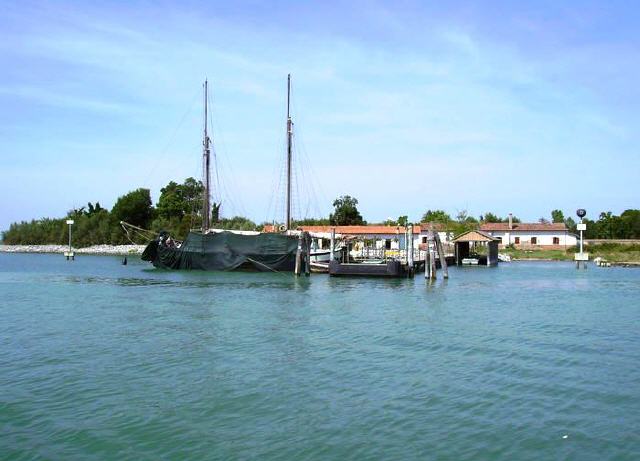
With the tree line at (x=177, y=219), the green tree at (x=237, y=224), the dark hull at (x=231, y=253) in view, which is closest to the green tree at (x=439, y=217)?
the tree line at (x=177, y=219)

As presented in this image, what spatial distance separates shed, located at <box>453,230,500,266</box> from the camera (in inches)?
2603

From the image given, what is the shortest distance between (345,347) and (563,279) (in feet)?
110

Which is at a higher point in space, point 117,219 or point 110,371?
point 117,219

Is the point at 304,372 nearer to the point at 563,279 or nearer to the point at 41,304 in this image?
the point at 41,304

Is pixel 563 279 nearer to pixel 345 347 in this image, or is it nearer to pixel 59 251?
pixel 345 347

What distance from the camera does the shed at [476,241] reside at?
66.1m

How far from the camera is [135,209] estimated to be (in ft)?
387

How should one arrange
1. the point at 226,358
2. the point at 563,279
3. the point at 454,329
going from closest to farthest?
1. the point at 226,358
2. the point at 454,329
3. the point at 563,279

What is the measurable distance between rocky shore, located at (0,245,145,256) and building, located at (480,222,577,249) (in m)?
58.5

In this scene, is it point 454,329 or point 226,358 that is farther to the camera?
point 454,329

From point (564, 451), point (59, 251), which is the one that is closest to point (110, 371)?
point (564, 451)

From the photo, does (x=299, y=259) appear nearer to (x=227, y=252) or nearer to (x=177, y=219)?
(x=227, y=252)

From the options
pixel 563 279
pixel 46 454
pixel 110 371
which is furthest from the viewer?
pixel 563 279

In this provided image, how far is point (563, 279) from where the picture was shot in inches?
1841
